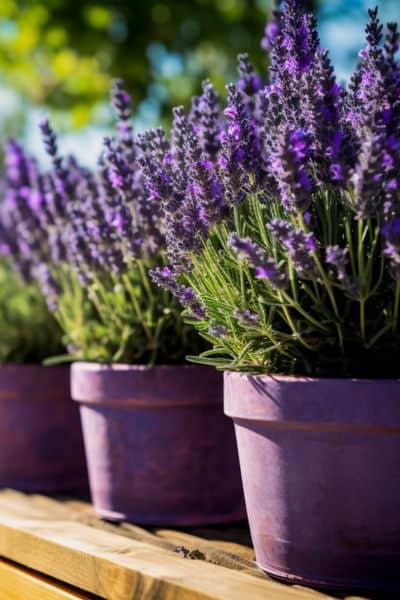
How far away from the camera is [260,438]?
130 centimetres

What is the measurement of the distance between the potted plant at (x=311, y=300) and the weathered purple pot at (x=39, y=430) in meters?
1.05

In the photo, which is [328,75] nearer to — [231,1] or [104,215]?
[104,215]

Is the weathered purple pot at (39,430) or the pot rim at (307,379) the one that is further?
the weathered purple pot at (39,430)

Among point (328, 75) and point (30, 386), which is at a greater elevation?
point (328, 75)

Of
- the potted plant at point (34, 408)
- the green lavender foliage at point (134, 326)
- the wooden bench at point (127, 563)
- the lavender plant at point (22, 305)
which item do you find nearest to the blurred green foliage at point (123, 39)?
the lavender plant at point (22, 305)

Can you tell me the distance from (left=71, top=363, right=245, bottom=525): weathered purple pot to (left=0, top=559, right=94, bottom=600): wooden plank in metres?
0.30

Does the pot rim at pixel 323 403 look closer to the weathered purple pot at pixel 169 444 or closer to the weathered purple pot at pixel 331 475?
the weathered purple pot at pixel 331 475

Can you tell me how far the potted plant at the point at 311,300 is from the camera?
1.17m

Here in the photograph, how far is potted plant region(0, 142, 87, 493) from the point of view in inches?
93.4

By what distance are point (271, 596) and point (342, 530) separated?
14 cm

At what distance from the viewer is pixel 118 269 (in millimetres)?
1793

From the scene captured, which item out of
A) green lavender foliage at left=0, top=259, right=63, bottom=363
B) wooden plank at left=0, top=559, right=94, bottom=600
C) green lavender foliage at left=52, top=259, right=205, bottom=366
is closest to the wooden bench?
wooden plank at left=0, top=559, right=94, bottom=600

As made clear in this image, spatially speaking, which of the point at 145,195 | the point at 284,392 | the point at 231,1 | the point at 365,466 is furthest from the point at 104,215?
the point at 231,1

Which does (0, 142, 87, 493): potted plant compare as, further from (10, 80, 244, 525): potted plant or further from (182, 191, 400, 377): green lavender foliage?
(182, 191, 400, 377): green lavender foliage
